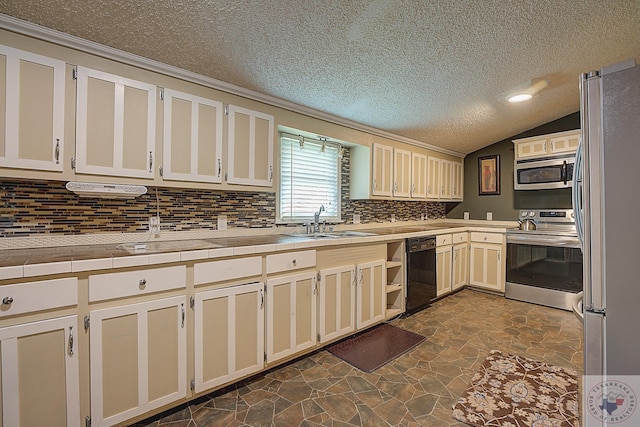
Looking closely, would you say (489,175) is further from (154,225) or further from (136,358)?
(136,358)

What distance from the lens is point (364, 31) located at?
6.31 ft

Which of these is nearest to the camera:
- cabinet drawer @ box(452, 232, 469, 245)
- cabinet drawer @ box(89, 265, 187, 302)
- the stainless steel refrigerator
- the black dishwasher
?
the stainless steel refrigerator

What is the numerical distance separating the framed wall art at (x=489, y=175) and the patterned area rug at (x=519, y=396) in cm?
312

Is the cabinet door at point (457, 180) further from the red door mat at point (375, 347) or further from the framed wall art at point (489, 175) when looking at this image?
the red door mat at point (375, 347)

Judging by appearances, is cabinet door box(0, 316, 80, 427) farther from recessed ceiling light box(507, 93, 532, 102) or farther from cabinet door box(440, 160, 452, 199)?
cabinet door box(440, 160, 452, 199)

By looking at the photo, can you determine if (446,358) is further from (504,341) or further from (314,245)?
(314,245)

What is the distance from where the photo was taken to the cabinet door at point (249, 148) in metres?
2.26

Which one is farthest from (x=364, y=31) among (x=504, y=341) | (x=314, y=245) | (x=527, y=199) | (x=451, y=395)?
(x=527, y=199)

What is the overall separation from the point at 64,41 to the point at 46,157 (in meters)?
0.67

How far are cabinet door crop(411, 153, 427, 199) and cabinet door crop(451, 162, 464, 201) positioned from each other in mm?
878

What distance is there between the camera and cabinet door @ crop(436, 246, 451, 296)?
368 centimetres

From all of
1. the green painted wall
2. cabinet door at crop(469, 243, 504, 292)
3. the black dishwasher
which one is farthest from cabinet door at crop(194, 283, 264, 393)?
the green painted wall

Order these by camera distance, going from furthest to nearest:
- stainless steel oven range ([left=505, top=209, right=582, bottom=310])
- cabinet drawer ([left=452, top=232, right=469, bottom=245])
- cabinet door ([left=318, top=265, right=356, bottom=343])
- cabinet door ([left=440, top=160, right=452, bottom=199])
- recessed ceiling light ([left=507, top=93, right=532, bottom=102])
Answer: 1. cabinet door ([left=440, top=160, right=452, bottom=199])
2. cabinet drawer ([left=452, top=232, right=469, bottom=245])
3. stainless steel oven range ([left=505, top=209, right=582, bottom=310])
4. recessed ceiling light ([left=507, top=93, right=532, bottom=102])
5. cabinet door ([left=318, top=265, right=356, bottom=343])

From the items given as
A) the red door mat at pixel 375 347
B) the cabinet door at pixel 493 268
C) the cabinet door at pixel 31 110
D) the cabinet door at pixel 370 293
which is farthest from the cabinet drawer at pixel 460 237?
the cabinet door at pixel 31 110
